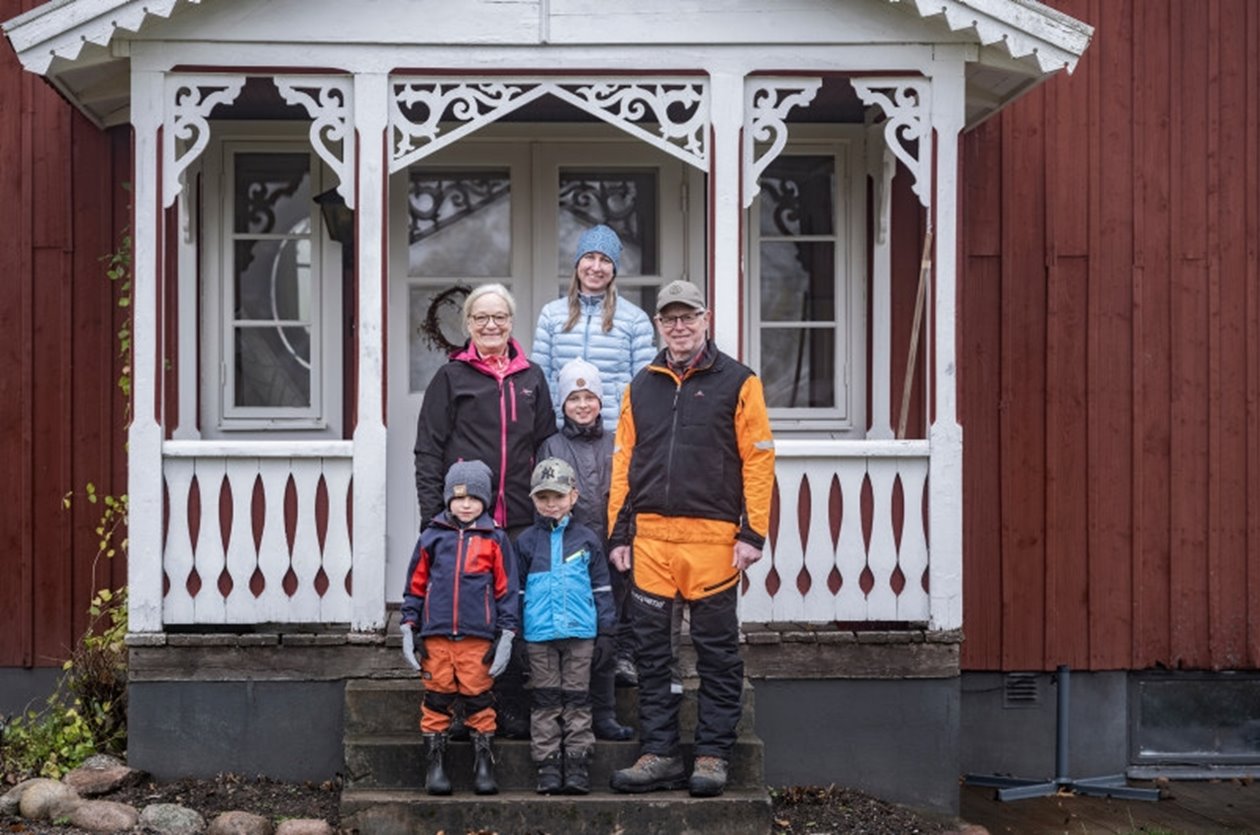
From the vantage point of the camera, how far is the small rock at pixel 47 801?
7043 millimetres

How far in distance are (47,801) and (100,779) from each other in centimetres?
30

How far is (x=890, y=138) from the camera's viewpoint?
7578 millimetres

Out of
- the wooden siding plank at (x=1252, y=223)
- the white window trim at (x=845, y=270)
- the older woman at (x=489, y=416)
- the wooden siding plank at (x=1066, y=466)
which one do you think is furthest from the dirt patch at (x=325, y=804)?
the wooden siding plank at (x=1252, y=223)

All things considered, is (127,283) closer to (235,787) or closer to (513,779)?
(235,787)

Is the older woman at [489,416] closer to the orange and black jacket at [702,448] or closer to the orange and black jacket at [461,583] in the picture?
the orange and black jacket at [461,583]

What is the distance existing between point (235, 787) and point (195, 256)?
2.79 meters

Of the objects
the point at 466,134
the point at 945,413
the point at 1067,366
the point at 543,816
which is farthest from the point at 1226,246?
the point at 543,816

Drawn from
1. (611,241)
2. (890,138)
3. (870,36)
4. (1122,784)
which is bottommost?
(1122,784)

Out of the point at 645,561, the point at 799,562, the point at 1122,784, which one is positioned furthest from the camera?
the point at 1122,784

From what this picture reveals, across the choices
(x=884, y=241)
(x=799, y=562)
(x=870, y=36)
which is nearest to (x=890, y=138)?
(x=870, y=36)

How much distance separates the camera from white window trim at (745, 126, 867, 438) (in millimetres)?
9000

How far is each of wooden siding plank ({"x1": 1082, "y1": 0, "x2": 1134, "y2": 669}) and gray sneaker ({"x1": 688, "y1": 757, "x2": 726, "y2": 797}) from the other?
3196mm

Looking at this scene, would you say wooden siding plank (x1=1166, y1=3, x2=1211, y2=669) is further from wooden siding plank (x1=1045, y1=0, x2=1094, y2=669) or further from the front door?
the front door

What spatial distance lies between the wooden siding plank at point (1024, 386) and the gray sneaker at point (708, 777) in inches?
114
